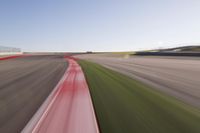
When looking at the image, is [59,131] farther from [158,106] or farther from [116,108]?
[158,106]

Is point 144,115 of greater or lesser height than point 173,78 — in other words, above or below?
above

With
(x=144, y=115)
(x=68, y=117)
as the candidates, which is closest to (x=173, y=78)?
(x=144, y=115)

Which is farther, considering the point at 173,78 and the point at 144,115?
the point at 173,78

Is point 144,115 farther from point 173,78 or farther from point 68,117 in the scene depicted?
point 173,78

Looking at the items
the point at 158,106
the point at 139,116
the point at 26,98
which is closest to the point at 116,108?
the point at 139,116

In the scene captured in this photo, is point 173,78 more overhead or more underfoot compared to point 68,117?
more underfoot

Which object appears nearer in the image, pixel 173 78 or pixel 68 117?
pixel 68 117

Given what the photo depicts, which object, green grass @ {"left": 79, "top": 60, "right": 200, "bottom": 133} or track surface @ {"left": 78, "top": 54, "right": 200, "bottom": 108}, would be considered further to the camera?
track surface @ {"left": 78, "top": 54, "right": 200, "bottom": 108}

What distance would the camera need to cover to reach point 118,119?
4.23 meters

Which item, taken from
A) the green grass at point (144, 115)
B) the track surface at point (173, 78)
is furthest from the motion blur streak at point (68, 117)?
the track surface at point (173, 78)

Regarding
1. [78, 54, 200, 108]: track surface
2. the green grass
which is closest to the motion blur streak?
the green grass

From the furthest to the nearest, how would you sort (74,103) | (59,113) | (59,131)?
(74,103) → (59,113) → (59,131)

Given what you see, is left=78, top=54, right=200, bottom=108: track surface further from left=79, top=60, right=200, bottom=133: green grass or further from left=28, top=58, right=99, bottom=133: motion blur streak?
left=28, top=58, right=99, bottom=133: motion blur streak

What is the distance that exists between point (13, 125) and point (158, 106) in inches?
141
